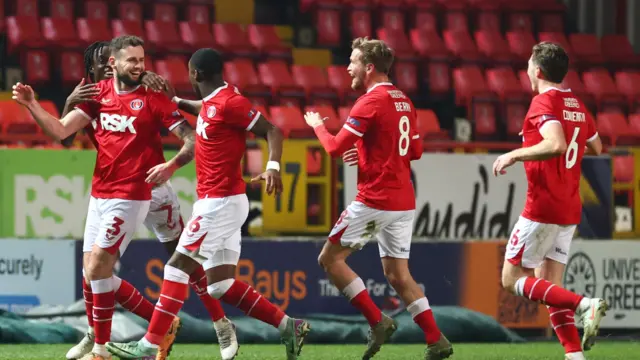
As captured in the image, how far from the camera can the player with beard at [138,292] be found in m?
6.98

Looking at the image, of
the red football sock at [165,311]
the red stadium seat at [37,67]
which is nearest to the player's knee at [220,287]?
the red football sock at [165,311]

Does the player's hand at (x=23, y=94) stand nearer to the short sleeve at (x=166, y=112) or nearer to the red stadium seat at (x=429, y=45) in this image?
the short sleeve at (x=166, y=112)

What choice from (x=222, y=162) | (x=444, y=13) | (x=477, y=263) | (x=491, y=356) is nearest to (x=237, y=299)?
(x=222, y=162)

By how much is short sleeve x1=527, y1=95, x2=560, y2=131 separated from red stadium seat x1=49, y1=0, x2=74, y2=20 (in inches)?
423

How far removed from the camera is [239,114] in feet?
21.4

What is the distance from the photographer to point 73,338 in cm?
916

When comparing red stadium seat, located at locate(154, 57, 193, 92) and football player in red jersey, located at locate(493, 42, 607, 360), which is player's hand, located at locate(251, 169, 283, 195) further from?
red stadium seat, located at locate(154, 57, 193, 92)

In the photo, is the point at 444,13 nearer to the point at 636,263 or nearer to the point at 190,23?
the point at 190,23

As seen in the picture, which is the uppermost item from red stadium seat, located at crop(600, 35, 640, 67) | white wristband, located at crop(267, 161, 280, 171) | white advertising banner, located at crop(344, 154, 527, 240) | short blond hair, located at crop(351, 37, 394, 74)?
red stadium seat, located at crop(600, 35, 640, 67)

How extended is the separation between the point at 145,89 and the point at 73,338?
3.18 metres

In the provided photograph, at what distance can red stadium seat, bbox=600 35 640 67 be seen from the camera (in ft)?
59.2

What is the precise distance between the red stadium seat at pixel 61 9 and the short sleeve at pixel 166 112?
9848 millimetres

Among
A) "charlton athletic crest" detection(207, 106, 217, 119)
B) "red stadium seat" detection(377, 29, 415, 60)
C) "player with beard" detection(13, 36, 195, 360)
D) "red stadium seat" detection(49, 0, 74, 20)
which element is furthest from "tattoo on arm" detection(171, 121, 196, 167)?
"red stadium seat" detection(377, 29, 415, 60)

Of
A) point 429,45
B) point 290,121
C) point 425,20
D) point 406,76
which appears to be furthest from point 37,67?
point 425,20
